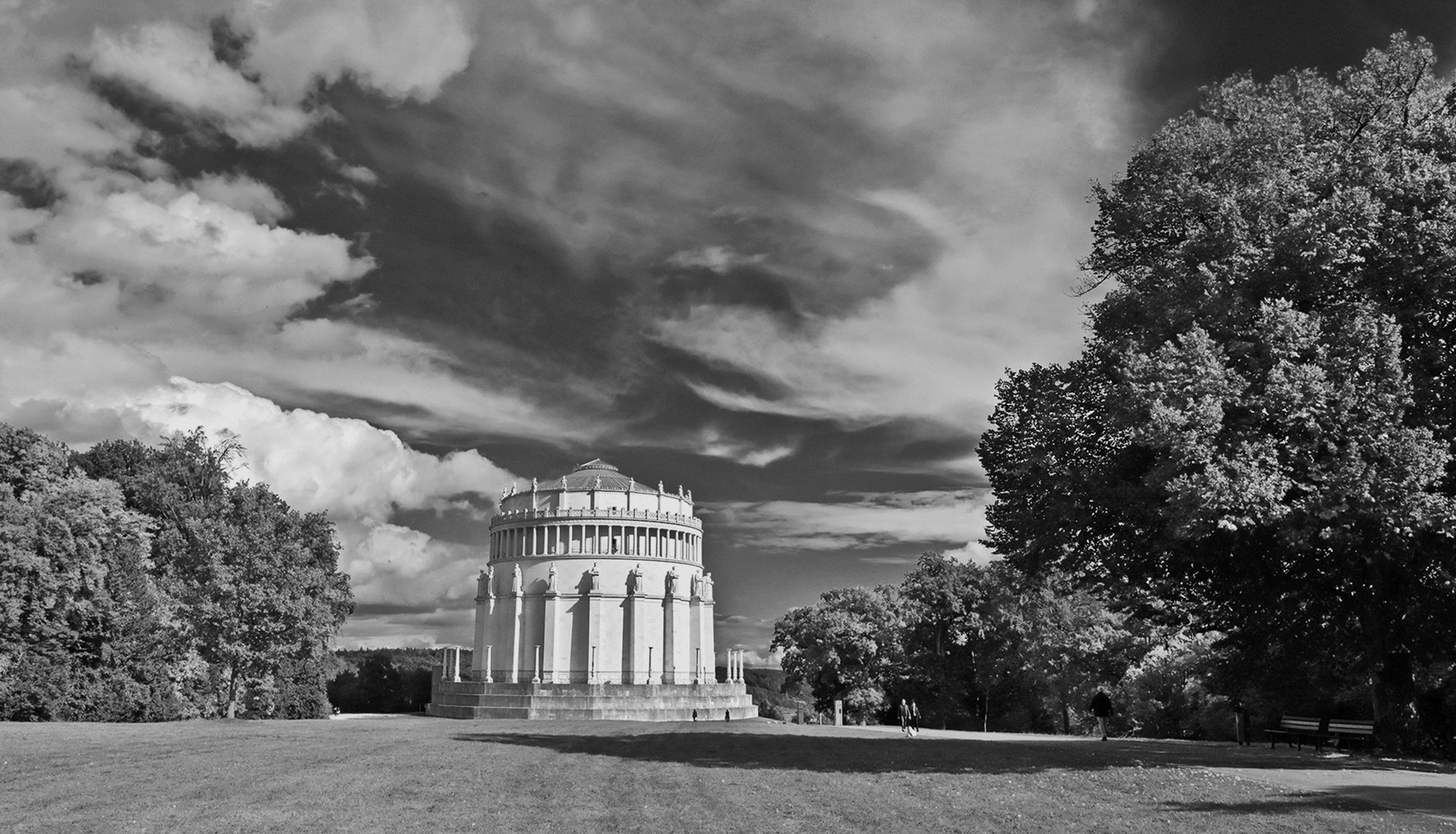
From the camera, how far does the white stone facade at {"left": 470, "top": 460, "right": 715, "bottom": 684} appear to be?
3565 inches

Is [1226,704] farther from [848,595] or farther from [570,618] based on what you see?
[570,618]

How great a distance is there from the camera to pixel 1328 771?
71.4 feet

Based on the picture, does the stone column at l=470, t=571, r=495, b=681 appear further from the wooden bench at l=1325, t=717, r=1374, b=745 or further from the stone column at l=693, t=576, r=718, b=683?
the wooden bench at l=1325, t=717, r=1374, b=745

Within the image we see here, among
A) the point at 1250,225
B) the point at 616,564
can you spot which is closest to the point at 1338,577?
the point at 1250,225

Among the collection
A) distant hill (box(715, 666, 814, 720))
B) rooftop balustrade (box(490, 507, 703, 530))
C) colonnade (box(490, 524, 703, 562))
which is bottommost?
distant hill (box(715, 666, 814, 720))

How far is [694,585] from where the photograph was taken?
95125 millimetres

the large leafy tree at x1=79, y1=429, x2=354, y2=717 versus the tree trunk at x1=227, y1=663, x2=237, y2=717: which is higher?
the large leafy tree at x1=79, y1=429, x2=354, y2=717

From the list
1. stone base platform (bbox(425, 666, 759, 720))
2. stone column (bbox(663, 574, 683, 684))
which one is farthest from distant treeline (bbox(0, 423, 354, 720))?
stone column (bbox(663, 574, 683, 684))

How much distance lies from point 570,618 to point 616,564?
600 centimetres

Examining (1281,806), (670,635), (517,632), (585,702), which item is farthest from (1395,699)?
(517,632)

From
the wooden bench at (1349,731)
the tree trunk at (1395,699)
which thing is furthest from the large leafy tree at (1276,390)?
the wooden bench at (1349,731)

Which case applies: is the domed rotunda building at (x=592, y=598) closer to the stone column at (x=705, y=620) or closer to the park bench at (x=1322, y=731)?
the stone column at (x=705, y=620)

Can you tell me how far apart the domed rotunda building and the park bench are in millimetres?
59730

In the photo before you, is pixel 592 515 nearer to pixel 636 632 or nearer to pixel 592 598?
pixel 592 598
